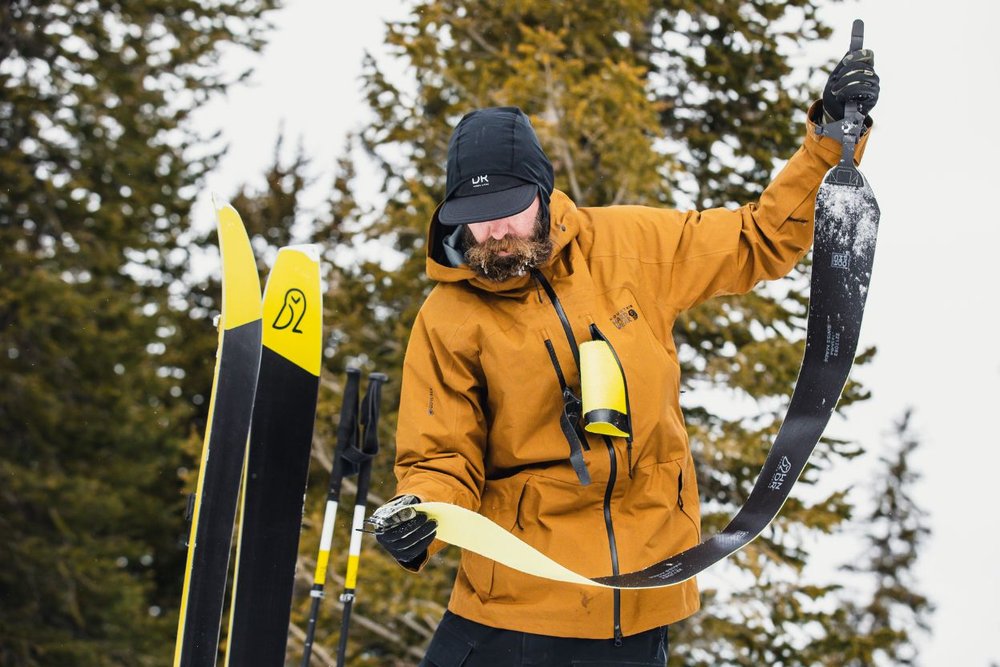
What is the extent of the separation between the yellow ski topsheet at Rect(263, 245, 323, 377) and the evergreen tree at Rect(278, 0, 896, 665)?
313 cm

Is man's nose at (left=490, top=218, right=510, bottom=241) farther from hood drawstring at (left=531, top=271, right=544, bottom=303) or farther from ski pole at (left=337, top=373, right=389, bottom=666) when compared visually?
ski pole at (left=337, top=373, right=389, bottom=666)

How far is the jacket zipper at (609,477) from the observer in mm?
2461

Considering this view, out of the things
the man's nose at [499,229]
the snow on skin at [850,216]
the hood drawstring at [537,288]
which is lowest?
the hood drawstring at [537,288]

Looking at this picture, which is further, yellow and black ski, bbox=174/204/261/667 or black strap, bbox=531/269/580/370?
yellow and black ski, bbox=174/204/261/667

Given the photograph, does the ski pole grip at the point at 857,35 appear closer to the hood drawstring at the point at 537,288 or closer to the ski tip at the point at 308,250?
the hood drawstring at the point at 537,288

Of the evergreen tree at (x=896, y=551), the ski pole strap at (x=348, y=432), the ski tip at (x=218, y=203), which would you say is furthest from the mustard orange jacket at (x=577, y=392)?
the evergreen tree at (x=896, y=551)

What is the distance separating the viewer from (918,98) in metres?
55.3

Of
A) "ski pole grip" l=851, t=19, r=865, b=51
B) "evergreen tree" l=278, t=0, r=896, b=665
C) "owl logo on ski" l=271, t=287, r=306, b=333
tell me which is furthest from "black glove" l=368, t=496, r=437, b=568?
"evergreen tree" l=278, t=0, r=896, b=665

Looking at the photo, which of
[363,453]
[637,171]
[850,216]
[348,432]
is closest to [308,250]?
[348,432]

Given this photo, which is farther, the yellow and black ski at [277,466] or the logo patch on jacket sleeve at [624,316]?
the yellow and black ski at [277,466]

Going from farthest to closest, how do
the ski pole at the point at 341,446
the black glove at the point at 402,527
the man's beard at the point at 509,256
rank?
1. the ski pole at the point at 341,446
2. the man's beard at the point at 509,256
3. the black glove at the point at 402,527

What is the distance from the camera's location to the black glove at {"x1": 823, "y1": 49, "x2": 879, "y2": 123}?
2445mm

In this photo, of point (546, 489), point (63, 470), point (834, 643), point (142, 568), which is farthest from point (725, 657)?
point (142, 568)

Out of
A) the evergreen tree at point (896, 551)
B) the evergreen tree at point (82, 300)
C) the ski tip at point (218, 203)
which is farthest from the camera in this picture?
the evergreen tree at point (896, 551)
